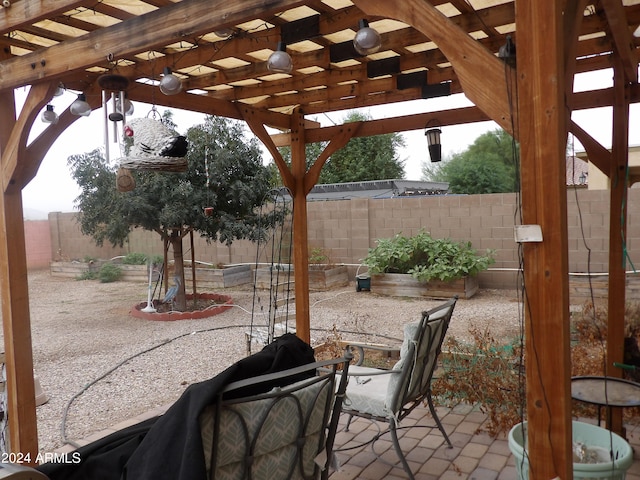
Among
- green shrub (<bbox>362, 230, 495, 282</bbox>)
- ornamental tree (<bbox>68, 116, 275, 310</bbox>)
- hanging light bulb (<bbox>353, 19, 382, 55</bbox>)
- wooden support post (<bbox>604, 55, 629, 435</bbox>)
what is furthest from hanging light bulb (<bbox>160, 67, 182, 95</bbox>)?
green shrub (<bbox>362, 230, 495, 282</bbox>)

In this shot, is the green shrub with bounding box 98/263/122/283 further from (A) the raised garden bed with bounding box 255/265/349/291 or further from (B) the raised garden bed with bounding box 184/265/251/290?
(A) the raised garden bed with bounding box 255/265/349/291

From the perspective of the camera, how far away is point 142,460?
4.90ft

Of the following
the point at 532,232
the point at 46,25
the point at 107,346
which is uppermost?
the point at 46,25

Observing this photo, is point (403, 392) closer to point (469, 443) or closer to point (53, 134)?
point (469, 443)

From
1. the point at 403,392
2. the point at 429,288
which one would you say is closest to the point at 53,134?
the point at 403,392

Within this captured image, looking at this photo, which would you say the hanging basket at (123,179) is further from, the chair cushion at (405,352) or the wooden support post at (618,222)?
the wooden support post at (618,222)

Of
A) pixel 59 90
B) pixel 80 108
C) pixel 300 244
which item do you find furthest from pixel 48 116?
pixel 300 244

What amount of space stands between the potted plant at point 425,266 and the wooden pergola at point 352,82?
4.40 m

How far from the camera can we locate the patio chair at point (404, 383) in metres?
2.58

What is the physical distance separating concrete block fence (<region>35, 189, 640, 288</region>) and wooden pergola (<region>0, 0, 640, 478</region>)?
4016 mm

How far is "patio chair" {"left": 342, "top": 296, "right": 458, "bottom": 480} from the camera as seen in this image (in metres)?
2.58

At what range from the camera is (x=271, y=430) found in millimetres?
1648

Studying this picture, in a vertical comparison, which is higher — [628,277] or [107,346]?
[628,277]

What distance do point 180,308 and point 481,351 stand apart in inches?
211
